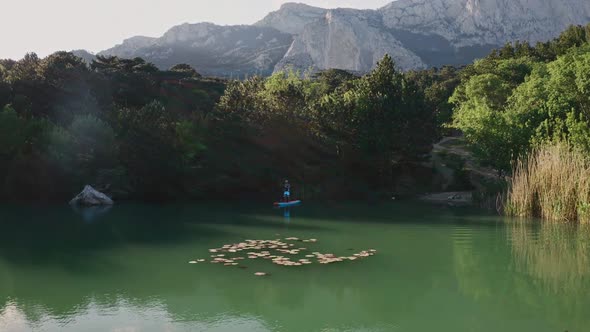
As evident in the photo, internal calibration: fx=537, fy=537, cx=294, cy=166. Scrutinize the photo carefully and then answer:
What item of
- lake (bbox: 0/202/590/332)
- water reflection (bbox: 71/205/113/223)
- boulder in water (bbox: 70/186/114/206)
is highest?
boulder in water (bbox: 70/186/114/206)

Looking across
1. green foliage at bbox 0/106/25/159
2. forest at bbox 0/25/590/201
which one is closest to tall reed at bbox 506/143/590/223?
forest at bbox 0/25/590/201

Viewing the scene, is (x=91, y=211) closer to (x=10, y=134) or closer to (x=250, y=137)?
(x=10, y=134)

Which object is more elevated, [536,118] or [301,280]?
[536,118]

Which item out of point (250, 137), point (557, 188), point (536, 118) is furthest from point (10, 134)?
point (536, 118)

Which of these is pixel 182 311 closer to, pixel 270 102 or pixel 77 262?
pixel 77 262

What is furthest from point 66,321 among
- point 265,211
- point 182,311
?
point 265,211

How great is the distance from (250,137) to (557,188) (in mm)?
24356

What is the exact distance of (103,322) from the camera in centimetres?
1032

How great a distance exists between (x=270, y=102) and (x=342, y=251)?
97.6ft

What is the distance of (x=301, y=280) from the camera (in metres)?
13.7

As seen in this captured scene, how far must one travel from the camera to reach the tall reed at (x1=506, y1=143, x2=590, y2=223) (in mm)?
22500

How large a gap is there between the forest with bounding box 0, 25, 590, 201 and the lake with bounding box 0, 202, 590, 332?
12.8 m

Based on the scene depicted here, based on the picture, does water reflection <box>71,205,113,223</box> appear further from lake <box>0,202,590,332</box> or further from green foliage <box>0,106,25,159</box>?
green foliage <box>0,106,25,159</box>

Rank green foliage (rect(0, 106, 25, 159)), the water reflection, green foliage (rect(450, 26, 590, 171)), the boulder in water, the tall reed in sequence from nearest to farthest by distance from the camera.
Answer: the tall reed, the water reflection, green foliage (rect(450, 26, 590, 171)), the boulder in water, green foliage (rect(0, 106, 25, 159))
